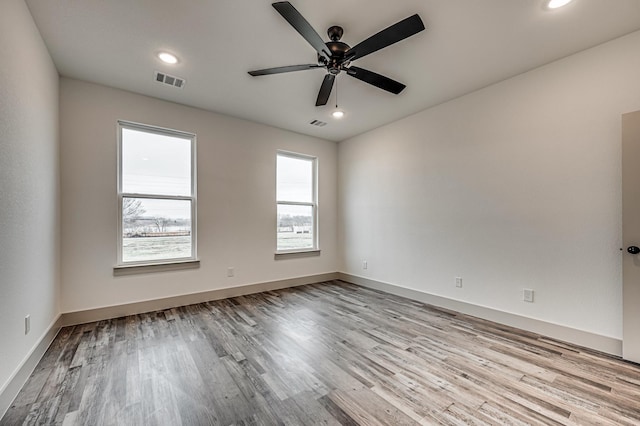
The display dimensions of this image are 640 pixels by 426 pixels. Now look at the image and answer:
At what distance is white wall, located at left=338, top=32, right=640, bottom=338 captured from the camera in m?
2.48

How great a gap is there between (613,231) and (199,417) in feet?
11.9

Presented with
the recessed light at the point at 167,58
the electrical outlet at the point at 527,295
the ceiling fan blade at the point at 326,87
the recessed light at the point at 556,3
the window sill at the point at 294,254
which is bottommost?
the electrical outlet at the point at 527,295

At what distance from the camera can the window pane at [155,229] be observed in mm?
3473

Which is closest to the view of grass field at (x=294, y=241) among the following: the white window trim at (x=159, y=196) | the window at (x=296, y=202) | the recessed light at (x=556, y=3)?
the window at (x=296, y=202)

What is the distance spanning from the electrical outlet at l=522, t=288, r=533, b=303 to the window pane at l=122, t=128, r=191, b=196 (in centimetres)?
438

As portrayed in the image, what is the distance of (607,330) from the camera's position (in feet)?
8.00

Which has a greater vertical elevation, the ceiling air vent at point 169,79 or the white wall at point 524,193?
the ceiling air vent at point 169,79

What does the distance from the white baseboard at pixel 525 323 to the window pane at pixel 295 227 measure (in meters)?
1.73

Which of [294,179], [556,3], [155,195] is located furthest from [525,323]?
[155,195]

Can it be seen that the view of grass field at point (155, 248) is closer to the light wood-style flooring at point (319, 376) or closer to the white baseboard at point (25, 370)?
the light wood-style flooring at point (319, 376)

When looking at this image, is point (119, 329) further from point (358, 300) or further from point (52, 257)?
point (358, 300)

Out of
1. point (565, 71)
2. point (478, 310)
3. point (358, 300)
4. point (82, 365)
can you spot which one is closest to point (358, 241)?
point (358, 300)

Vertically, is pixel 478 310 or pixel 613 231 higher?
pixel 613 231

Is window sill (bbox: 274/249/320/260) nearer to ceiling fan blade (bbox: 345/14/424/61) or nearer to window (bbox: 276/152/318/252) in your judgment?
window (bbox: 276/152/318/252)
